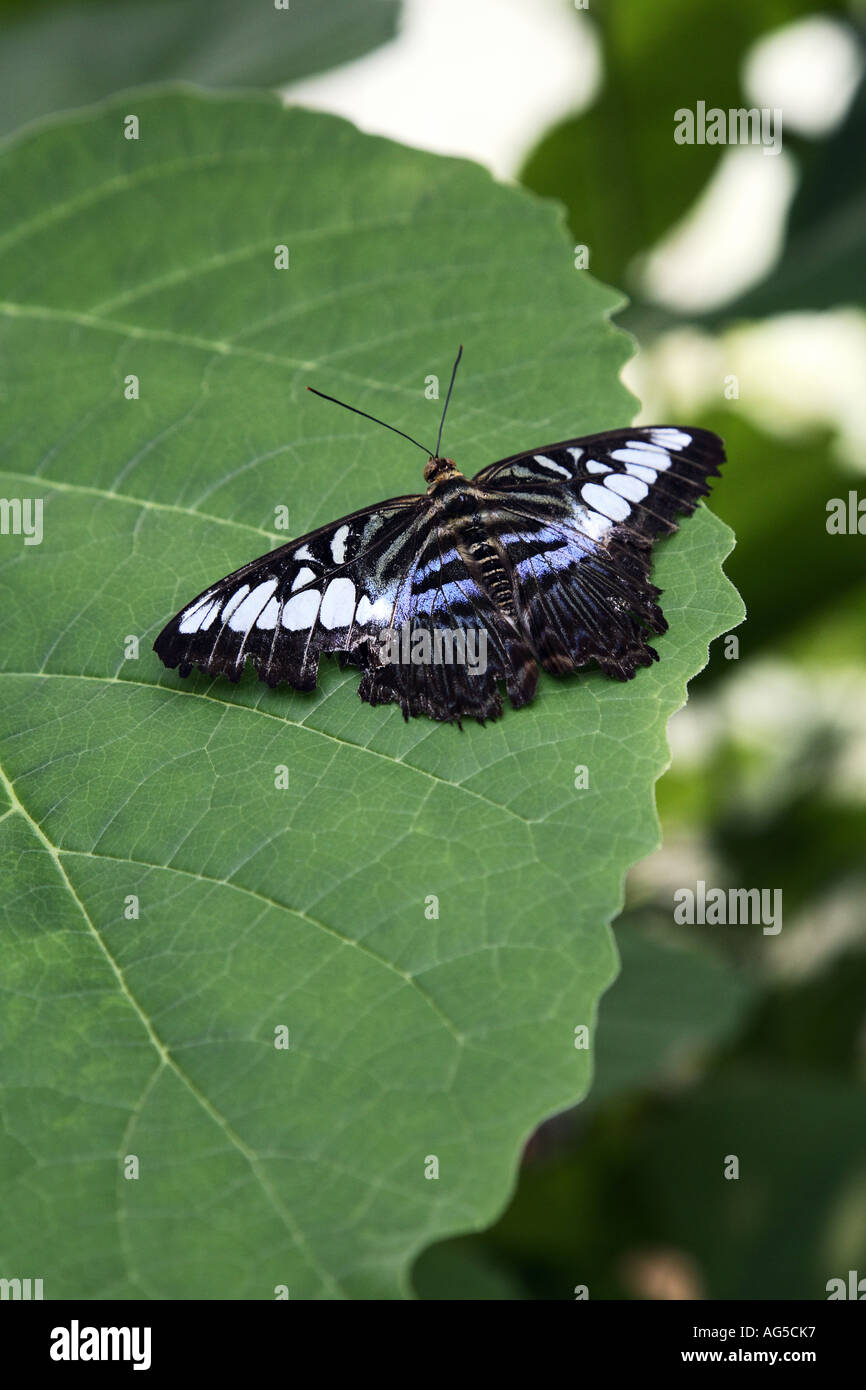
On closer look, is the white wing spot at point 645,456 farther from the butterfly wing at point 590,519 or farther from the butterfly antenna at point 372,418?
the butterfly antenna at point 372,418

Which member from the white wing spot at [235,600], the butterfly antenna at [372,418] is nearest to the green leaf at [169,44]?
the butterfly antenna at [372,418]

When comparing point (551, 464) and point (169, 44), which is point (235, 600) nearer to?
point (551, 464)

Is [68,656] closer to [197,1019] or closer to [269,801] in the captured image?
[269,801]

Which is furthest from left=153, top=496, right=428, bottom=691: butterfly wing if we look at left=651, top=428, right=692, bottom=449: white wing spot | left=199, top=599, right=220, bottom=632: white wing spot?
left=651, top=428, right=692, bottom=449: white wing spot

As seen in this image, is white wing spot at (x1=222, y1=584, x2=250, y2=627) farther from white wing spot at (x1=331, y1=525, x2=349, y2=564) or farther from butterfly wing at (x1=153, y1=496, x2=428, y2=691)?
white wing spot at (x1=331, y1=525, x2=349, y2=564)
